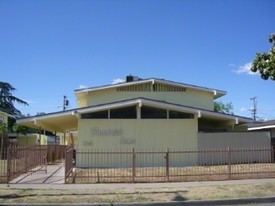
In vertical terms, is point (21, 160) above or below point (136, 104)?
below

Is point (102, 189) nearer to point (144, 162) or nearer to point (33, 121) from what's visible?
point (144, 162)

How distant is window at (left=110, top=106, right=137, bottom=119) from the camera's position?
25750mm

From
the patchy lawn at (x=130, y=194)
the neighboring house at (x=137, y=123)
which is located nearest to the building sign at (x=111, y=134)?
the neighboring house at (x=137, y=123)

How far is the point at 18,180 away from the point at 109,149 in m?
8.06

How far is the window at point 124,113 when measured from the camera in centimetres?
2575

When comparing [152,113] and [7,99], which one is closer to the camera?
[152,113]

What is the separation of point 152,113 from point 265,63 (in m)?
9.81

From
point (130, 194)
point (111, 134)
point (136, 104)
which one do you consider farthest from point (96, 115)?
point (130, 194)

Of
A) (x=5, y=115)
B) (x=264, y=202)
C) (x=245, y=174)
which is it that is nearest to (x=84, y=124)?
(x=245, y=174)

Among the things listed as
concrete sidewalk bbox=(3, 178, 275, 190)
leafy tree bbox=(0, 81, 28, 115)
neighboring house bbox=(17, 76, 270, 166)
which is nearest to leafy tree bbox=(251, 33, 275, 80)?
concrete sidewalk bbox=(3, 178, 275, 190)

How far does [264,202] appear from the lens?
13.3 meters

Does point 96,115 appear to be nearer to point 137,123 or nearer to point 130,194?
point 137,123

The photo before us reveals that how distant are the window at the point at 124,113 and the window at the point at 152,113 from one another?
1.69ft

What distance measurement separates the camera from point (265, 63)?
57.4 ft
